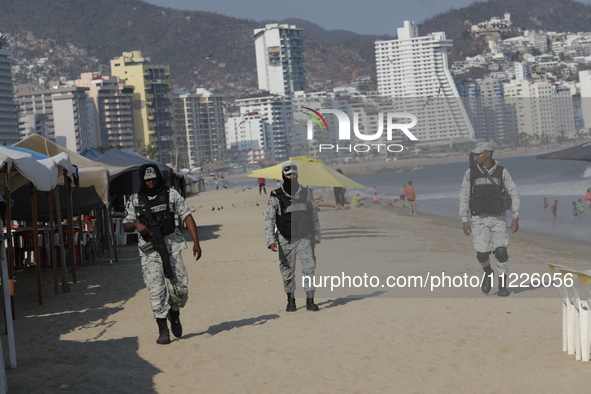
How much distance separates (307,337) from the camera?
6.95 m

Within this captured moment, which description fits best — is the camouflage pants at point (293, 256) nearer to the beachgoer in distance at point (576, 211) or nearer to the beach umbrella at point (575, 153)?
the beach umbrella at point (575, 153)

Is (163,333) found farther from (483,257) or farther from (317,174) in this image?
(317,174)

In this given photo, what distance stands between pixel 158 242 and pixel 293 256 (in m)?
1.86

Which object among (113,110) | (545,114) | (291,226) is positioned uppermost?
(113,110)

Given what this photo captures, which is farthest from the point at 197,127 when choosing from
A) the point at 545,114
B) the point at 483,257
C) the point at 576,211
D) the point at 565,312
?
the point at 565,312

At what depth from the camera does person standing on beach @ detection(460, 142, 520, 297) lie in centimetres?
826

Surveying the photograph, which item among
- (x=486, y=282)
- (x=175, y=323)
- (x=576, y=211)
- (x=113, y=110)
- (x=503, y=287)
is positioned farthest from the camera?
(x=113, y=110)

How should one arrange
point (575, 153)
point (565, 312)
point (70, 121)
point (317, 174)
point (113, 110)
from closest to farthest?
point (565, 312) → point (575, 153) → point (317, 174) → point (70, 121) → point (113, 110)

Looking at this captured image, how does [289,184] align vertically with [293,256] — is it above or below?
above

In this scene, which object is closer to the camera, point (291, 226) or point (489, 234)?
point (291, 226)

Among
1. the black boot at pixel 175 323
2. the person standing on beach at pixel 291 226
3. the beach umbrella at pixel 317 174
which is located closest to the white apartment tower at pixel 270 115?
the beach umbrella at pixel 317 174

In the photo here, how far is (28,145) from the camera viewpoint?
1254 cm

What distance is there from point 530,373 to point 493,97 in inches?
178

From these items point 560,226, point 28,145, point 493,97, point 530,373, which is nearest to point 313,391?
point 530,373
